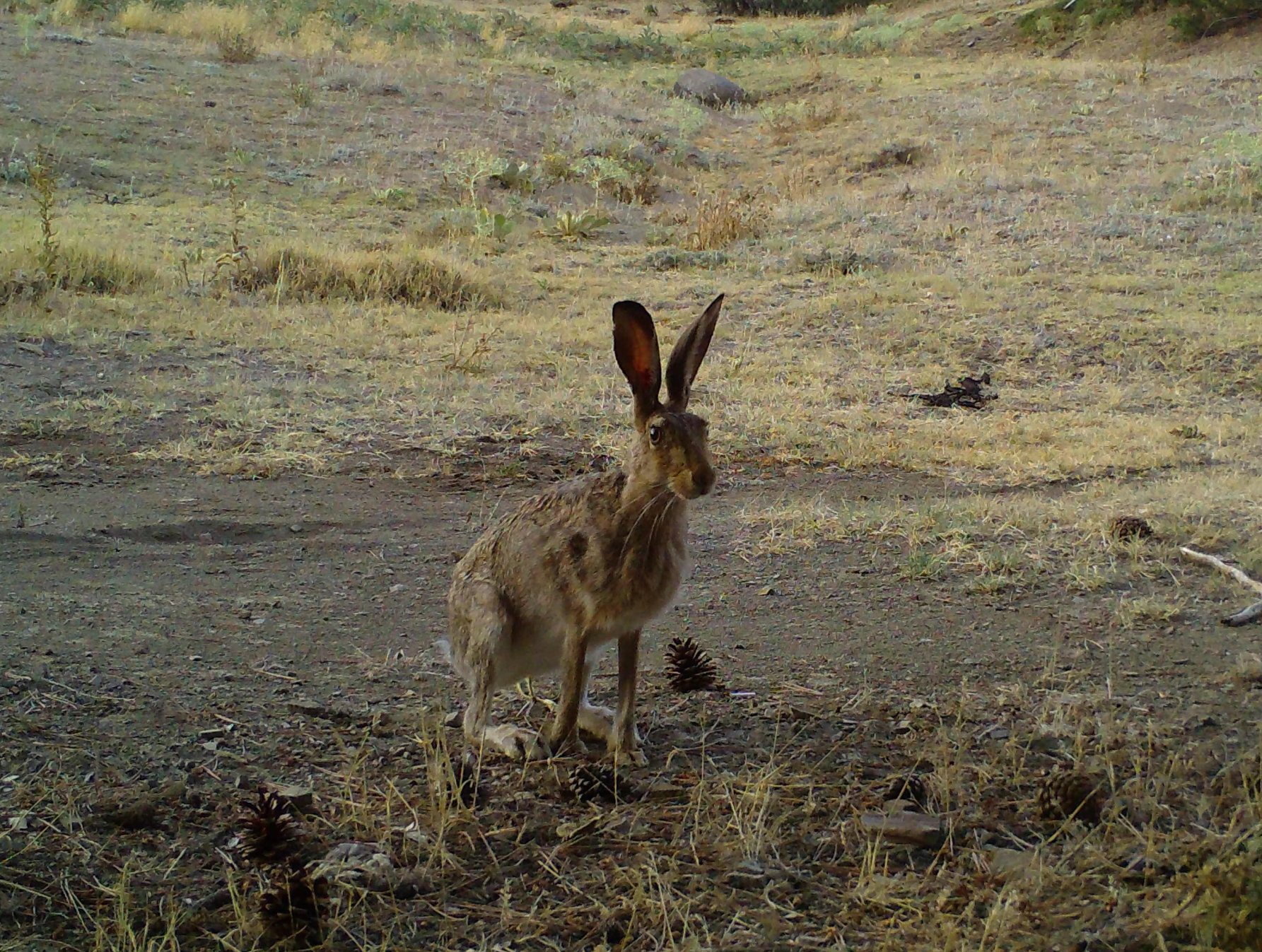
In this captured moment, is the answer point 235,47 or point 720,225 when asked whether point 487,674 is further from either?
point 235,47

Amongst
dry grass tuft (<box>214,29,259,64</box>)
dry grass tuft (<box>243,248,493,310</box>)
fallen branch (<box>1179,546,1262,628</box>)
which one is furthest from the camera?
dry grass tuft (<box>214,29,259,64</box>)

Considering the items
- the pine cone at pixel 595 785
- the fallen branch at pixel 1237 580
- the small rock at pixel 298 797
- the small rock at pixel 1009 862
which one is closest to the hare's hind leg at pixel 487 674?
the pine cone at pixel 595 785

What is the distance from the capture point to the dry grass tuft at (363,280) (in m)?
11.1

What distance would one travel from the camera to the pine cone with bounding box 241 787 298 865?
2.91 metres

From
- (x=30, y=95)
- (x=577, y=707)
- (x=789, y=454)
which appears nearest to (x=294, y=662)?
(x=577, y=707)

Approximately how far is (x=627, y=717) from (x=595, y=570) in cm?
45

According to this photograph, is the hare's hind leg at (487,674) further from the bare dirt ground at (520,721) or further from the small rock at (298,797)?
the small rock at (298,797)

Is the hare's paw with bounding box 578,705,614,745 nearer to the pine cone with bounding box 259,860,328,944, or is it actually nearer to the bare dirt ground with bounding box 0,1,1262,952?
the bare dirt ground with bounding box 0,1,1262,952

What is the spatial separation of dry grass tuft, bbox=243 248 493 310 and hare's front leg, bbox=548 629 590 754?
7831 millimetres

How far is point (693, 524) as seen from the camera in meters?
6.45

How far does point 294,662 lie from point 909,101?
19546mm

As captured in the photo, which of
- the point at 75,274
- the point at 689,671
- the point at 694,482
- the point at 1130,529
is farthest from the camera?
the point at 75,274

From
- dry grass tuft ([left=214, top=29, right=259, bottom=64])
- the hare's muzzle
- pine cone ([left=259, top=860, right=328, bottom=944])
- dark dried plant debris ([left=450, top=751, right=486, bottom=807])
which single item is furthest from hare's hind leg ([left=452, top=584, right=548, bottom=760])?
dry grass tuft ([left=214, top=29, right=259, bottom=64])

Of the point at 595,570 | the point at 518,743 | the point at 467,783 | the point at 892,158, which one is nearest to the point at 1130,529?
the point at 595,570
